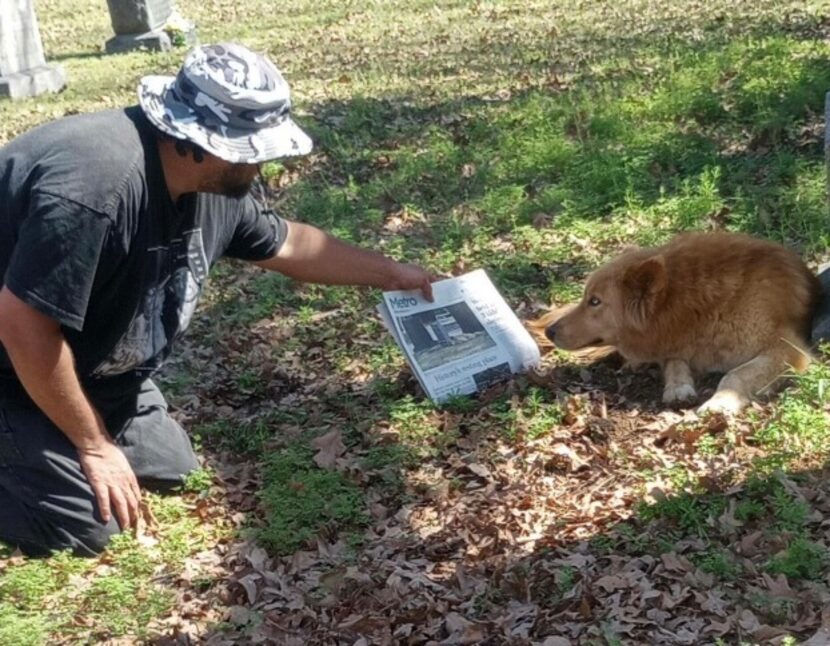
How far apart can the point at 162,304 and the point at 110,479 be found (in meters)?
0.77

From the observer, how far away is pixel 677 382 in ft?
19.4

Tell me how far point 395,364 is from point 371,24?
10.2 m

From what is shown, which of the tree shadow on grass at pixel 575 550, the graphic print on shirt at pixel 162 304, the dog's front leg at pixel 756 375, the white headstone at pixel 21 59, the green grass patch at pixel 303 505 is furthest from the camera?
the white headstone at pixel 21 59

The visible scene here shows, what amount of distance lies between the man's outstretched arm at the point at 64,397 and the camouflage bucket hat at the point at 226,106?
89cm

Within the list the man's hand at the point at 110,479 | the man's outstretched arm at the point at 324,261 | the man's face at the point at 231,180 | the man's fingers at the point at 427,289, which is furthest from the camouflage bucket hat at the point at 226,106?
the man's fingers at the point at 427,289

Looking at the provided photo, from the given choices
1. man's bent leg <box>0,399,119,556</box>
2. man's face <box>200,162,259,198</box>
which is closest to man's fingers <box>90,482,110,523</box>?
man's bent leg <box>0,399,119,556</box>

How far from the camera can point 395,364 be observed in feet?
21.7

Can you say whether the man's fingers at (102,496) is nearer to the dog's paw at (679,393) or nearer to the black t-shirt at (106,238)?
the black t-shirt at (106,238)

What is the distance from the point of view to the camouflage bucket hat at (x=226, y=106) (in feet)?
14.5

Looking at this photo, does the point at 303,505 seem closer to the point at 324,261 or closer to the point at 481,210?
the point at 324,261

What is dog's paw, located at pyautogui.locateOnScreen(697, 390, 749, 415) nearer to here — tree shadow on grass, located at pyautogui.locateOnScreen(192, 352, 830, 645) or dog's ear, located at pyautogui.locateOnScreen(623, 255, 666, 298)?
tree shadow on grass, located at pyautogui.locateOnScreen(192, 352, 830, 645)

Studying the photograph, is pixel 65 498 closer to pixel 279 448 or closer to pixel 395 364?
pixel 279 448

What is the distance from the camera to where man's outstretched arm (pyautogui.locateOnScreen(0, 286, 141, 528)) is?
4.40 metres

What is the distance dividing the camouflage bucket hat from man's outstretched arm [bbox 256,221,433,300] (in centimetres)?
118
